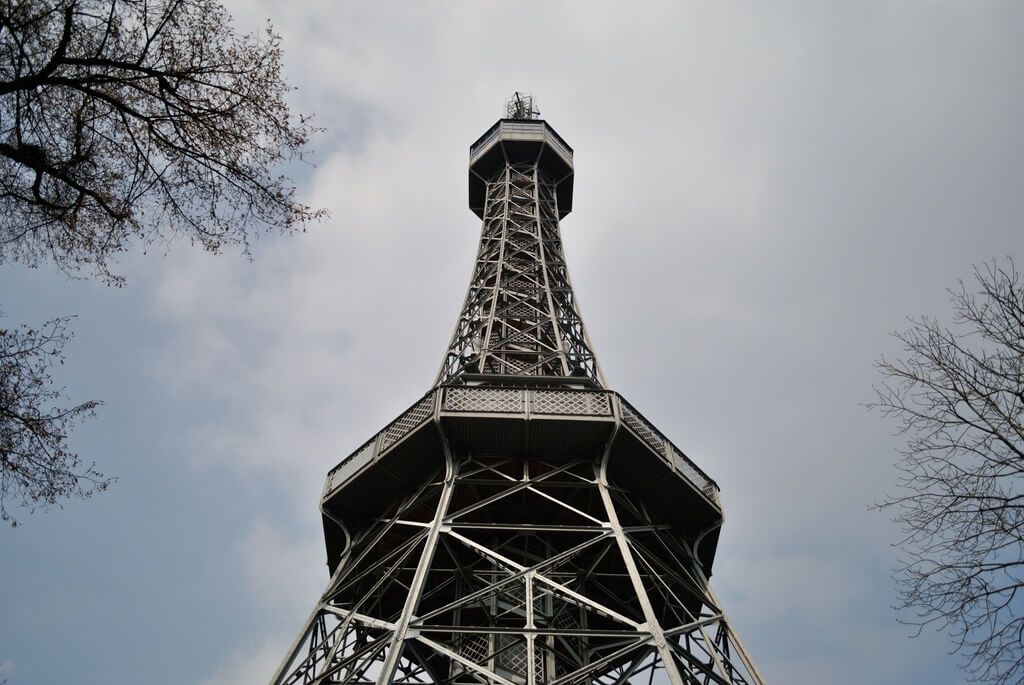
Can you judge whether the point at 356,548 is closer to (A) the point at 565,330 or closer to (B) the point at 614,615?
(B) the point at 614,615

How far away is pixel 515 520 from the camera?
959 inches

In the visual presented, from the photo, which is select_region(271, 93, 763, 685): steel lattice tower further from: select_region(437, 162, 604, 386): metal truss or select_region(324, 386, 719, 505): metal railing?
→ select_region(437, 162, 604, 386): metal truss

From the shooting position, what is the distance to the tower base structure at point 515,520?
2123cm

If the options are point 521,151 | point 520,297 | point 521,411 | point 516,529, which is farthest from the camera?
point 521,151

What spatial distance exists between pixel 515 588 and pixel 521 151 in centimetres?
3094

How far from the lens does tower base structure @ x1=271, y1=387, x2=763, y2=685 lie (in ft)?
69.7

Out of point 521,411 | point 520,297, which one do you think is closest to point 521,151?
point 520,297

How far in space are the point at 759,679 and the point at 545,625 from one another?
4967 mm

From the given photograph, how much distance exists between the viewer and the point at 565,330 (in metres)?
35.0

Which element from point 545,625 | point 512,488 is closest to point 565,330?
point 512,488

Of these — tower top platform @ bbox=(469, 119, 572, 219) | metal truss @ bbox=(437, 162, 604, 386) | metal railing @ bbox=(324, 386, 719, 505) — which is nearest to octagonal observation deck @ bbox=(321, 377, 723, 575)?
metal railing @ bbox=(324, 386, 719, 505)

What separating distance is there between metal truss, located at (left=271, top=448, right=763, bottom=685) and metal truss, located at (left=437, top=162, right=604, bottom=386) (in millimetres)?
4717

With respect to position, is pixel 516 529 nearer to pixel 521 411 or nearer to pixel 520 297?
pixel 521 411

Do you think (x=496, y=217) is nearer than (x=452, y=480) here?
No
